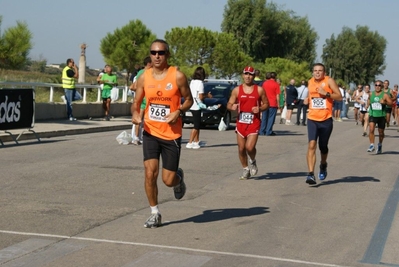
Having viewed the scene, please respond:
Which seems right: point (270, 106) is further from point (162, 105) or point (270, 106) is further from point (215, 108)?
point (162, 105)

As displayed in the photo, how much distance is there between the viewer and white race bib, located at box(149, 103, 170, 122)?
28.1ft

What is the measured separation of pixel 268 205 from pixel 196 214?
50.8 inches

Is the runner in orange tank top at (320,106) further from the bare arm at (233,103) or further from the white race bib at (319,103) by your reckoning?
the bare arm at (233,103)

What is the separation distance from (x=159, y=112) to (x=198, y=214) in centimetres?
163

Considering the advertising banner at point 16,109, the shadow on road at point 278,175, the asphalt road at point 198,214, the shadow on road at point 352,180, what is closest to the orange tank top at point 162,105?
the asphalt road at point 198,214

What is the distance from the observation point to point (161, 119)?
858 centimetres

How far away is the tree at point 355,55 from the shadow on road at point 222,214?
305 feet

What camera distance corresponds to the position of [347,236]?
856 cm

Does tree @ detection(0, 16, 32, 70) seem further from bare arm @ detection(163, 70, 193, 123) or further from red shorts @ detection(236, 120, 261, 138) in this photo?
bare arm @ detection(163, 70, 193, 123)

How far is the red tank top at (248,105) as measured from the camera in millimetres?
13352

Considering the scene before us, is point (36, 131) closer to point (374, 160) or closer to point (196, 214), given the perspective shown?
point (374, 160)

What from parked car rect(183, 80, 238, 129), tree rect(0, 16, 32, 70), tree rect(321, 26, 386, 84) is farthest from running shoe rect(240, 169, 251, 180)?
tree rect(321, 26, 386, 84)

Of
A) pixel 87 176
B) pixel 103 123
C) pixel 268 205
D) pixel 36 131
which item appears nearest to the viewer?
pixel 268 205

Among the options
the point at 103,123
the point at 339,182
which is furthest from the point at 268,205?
the point at 103,123
